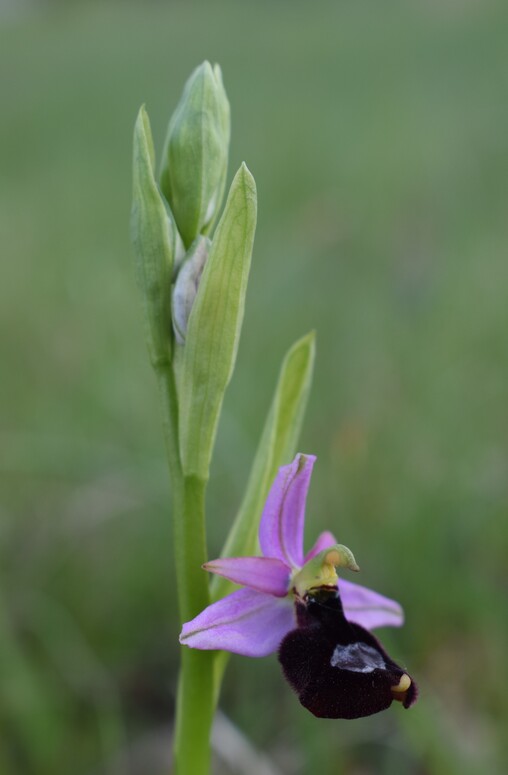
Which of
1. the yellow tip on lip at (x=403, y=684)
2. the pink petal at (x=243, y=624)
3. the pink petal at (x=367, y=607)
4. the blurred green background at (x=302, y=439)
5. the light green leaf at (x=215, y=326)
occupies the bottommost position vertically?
the blurred green background at (x=302, y=439)

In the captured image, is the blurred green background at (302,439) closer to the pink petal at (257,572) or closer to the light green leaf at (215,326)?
the pink petal at (257,572)

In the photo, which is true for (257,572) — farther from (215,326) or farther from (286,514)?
(215,326)

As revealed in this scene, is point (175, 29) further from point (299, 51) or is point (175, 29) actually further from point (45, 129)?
point (45, 129)

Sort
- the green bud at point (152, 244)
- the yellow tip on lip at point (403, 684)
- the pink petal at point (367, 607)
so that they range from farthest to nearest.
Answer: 1. the pink petal at point (367, 607)
2. the green bud at point (152, 244)
3. the yellow tip on lip at point (403, 684)

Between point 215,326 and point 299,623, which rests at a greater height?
point 215,326

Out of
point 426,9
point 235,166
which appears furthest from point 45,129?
point 426,9

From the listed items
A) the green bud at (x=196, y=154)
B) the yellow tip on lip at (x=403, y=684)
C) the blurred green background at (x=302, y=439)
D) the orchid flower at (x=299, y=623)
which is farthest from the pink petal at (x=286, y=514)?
the blurred green background at (x=302, y=439)

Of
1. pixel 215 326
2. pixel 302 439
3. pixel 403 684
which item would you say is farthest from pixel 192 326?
pixel 302 439
